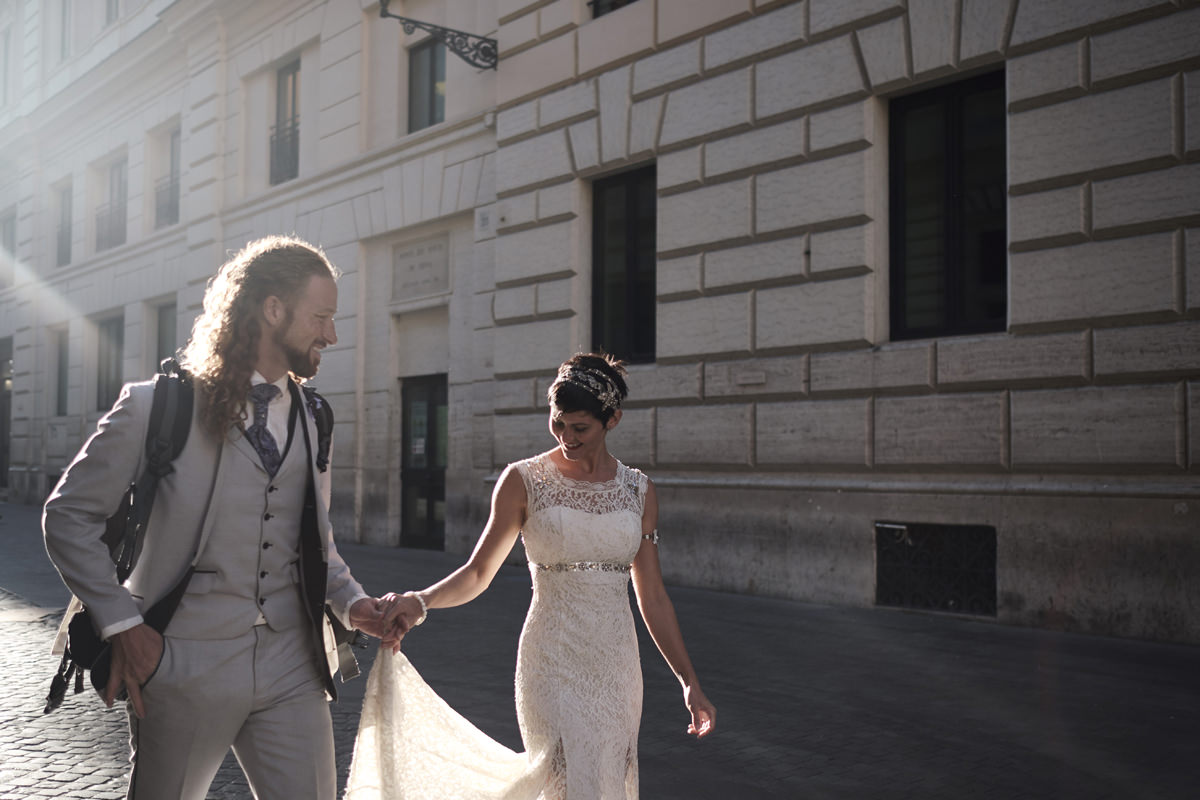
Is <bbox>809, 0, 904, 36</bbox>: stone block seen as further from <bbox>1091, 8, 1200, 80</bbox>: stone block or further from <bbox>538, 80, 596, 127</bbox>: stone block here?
<bbox>538, 80, 596, 127</bbox>: stone block

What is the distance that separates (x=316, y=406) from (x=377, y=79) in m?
14.1

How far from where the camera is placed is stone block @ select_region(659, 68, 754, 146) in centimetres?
1071

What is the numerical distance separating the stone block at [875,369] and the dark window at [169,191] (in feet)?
51.9

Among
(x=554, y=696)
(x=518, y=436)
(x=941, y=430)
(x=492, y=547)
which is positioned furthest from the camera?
(x=518, y=436)

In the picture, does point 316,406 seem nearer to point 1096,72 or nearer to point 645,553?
point 645,553

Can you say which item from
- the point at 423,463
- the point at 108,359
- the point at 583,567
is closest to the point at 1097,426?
the point at 583,567

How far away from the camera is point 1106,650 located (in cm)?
750

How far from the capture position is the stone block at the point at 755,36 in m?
10.3

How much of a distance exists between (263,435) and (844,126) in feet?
26.7

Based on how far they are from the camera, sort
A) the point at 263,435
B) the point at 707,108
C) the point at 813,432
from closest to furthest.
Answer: the point at 263,435 < the point at 813,432 < the point at 707,108

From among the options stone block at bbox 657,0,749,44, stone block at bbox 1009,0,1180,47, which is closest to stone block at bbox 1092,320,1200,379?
stone block at bbox 1009,0,1180,47

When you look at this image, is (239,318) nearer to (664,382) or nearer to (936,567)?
(936,567)

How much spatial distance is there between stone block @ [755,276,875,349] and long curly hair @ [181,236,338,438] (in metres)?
7.38

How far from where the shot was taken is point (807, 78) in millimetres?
10164
